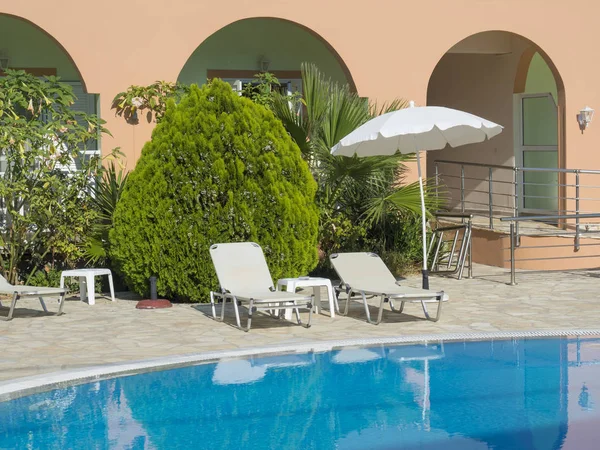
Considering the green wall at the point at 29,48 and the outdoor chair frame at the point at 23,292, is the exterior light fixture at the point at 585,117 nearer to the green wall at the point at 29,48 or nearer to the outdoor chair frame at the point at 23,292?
the green wall at the point at 29,48

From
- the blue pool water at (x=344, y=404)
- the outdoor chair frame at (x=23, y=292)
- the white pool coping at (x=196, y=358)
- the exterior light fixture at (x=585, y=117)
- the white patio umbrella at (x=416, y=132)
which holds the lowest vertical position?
the blue pool water at (x=344, y=404)

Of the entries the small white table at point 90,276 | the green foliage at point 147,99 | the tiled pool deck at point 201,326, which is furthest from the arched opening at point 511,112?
the small white table at point 90,276

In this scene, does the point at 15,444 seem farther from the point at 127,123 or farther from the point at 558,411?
the point at 127,123

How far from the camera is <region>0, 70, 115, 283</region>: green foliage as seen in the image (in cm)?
1357

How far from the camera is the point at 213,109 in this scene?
13.2 meters

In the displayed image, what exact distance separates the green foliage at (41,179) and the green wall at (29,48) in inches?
159

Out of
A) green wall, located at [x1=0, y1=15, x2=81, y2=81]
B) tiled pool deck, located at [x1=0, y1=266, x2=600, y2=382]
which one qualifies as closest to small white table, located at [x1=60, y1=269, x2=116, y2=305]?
tiled pool deck, located at [x1=0, y1=266, x2=600, y2=382]

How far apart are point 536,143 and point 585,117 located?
287 cm

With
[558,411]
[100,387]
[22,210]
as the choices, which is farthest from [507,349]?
[22,210]

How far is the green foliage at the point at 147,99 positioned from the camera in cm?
1538

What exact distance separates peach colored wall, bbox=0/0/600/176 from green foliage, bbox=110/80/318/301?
258 cm

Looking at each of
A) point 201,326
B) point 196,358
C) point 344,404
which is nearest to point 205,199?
point 201,326

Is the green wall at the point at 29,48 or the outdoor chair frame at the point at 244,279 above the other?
the green wall at the point at 29,48

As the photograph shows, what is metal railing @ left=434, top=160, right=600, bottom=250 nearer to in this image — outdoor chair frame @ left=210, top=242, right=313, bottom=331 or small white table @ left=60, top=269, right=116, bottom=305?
outdoor chair frame @ left=210, top=242, right=313, bottom=331
